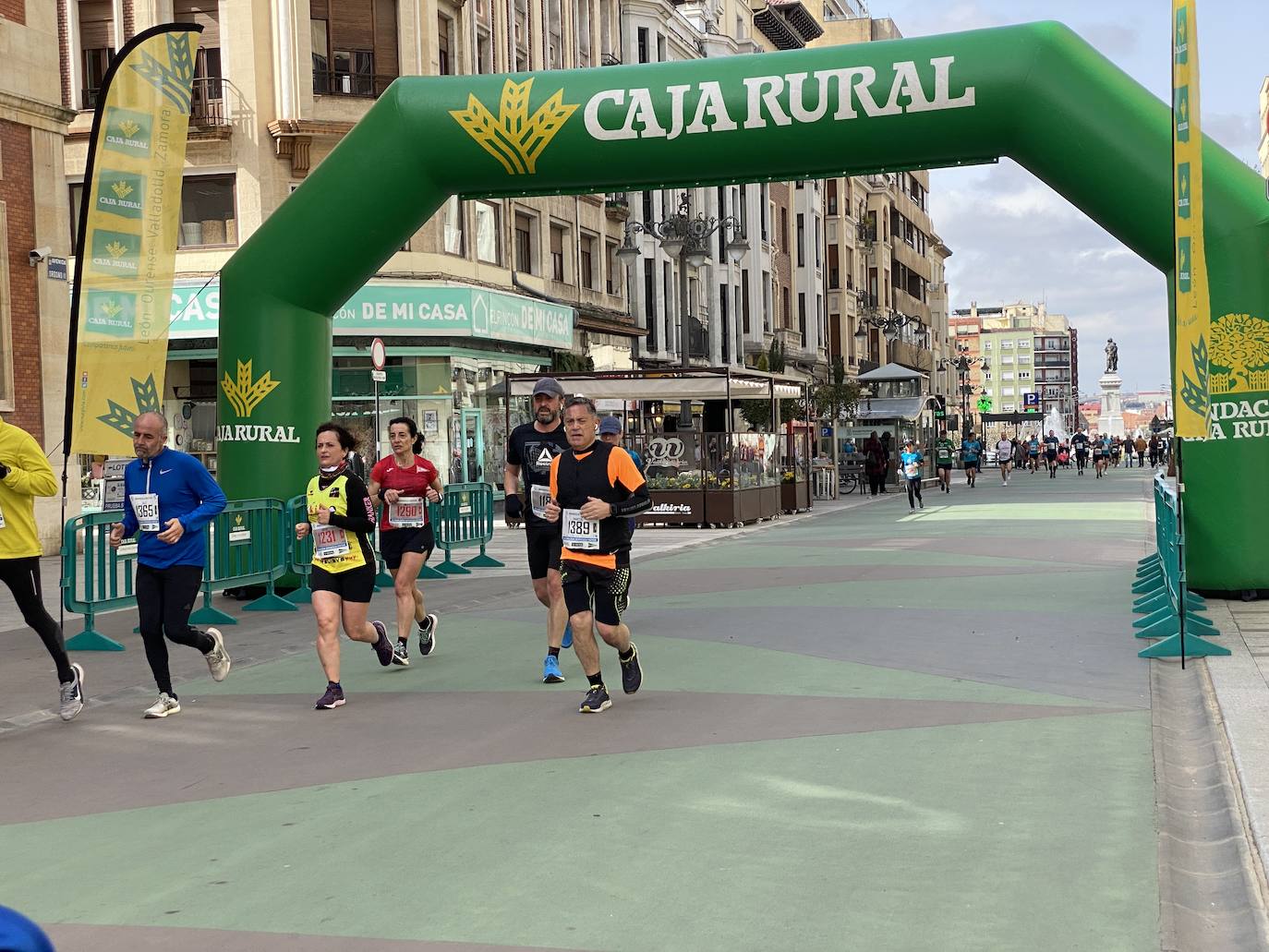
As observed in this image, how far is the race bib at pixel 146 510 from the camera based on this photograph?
9305mm

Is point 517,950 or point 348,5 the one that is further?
point 348,5

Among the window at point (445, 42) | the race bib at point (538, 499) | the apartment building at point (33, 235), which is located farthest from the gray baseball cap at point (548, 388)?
the window at point (445, 42)

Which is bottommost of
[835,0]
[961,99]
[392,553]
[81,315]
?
[392,553]

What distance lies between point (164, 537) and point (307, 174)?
2444 cm

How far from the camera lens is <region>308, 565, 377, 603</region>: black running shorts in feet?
31.3

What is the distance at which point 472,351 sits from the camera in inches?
1377

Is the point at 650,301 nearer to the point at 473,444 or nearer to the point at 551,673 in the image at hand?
the point at 473,444

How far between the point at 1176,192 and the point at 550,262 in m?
31.3

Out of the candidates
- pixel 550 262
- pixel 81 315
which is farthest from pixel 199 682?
pixel 550 262

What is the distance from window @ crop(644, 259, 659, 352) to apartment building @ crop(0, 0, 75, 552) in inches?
1096

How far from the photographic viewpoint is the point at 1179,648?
34.0ft

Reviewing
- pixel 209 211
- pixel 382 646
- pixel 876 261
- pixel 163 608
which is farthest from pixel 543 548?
pixel 876 261

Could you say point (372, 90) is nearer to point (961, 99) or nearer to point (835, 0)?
point (961, 99)

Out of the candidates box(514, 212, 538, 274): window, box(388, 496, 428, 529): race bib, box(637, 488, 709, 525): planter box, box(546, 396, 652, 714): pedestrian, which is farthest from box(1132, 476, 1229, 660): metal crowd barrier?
box(514, 212, 538, 274): window
